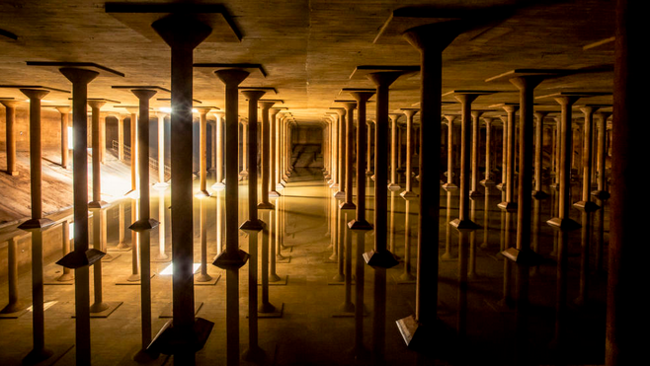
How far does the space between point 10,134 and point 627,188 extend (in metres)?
19.6

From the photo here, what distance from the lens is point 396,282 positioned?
24.9 ft

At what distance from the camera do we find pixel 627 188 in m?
3.14

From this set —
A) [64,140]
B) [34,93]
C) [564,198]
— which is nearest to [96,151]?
[34,93]

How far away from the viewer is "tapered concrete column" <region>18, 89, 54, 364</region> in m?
5.16

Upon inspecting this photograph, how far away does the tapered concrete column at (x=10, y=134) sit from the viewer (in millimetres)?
15847

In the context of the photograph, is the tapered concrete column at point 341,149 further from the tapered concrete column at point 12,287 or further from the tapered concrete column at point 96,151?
the tapered concrete column at point 12,287

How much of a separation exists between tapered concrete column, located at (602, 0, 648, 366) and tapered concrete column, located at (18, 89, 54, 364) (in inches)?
221

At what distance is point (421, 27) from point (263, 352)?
4.35m

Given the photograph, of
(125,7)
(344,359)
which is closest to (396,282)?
(344,359)

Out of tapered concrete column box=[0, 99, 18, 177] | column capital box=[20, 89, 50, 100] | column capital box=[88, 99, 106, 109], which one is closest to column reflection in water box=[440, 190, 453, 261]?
column capital box=[20, 89, 50, 100]

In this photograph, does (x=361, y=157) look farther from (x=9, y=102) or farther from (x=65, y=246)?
(x=9, y=102)

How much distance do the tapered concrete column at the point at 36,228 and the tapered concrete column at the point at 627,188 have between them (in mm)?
5614

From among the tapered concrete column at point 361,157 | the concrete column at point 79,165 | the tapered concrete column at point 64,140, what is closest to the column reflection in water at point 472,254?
the tapered concrete column at point 361,157

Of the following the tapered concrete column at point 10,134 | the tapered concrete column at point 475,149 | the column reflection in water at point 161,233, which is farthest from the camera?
the tapered concrete column at point 475,149
